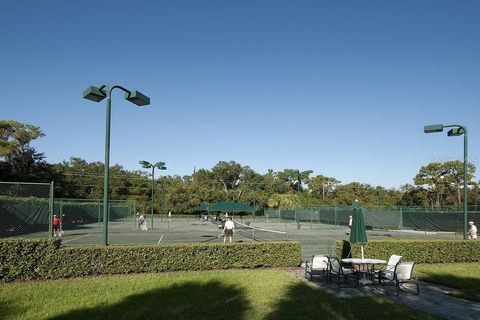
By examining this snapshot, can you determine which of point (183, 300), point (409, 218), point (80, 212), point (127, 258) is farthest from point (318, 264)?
point (80, 212)

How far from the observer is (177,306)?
27.3 ft

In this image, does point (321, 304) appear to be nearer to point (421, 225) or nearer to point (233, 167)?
point (421, 225)

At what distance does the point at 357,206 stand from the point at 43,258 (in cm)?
832

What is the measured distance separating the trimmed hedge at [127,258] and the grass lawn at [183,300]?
0.43 m

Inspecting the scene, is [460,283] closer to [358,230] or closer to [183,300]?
[358,230]

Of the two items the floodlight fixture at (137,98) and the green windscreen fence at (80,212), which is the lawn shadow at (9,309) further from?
the green windscreen fence at (80,212)

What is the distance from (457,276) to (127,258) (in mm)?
9057

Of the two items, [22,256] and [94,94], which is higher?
[94,94]

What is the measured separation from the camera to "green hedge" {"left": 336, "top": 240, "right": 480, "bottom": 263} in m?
14.2

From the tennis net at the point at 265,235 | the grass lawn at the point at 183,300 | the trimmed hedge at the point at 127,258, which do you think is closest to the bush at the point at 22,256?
the trimmed hedge at the point at 127,258

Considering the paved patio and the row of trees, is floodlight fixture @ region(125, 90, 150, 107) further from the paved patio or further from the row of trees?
the row of trees

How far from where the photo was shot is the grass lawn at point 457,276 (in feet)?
32.5

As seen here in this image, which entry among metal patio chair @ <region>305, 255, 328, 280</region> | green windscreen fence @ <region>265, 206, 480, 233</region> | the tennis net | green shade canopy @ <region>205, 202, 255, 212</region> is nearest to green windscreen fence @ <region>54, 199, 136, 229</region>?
the tennis net

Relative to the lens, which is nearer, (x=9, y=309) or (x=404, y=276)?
(x=9, y=309)
